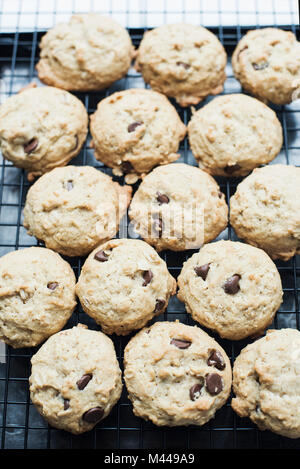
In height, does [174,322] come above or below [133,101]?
below

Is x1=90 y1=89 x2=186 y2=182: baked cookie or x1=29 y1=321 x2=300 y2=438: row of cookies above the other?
x1=90 y1=89 x2=186 y2=182: baked cookie

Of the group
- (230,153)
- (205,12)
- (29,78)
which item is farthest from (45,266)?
(205,12)

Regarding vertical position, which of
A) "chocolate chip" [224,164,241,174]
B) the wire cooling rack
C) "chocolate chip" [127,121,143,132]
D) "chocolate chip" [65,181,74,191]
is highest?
"chocolate chip" [127,121,143,132]

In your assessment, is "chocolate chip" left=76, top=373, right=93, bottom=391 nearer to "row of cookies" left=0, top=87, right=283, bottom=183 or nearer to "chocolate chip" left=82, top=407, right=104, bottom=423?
"chocolate chip" left=82, top=407, right=104, bottom=423

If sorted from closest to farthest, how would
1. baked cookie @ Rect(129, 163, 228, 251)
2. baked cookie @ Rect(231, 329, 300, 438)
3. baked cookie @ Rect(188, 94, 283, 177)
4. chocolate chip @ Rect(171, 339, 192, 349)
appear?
baked cookie @ Rect(231, 329, 300, 438)
chocolate chip @ Rect(171, 339, 192, 349)
baked cookie @ Rect(129, 163, 228, 251)
baked cookie @ Rect(188, 94, 283, 177)

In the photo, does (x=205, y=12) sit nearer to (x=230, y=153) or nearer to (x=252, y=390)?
(x=230, y=153)

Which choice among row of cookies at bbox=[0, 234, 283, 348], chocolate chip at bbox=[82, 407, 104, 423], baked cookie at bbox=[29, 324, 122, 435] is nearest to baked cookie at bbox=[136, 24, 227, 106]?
row of cookies at bbox=[0, 234, 283, 348]

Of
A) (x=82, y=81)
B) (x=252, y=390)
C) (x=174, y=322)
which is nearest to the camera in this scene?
(x=252, y=390)
